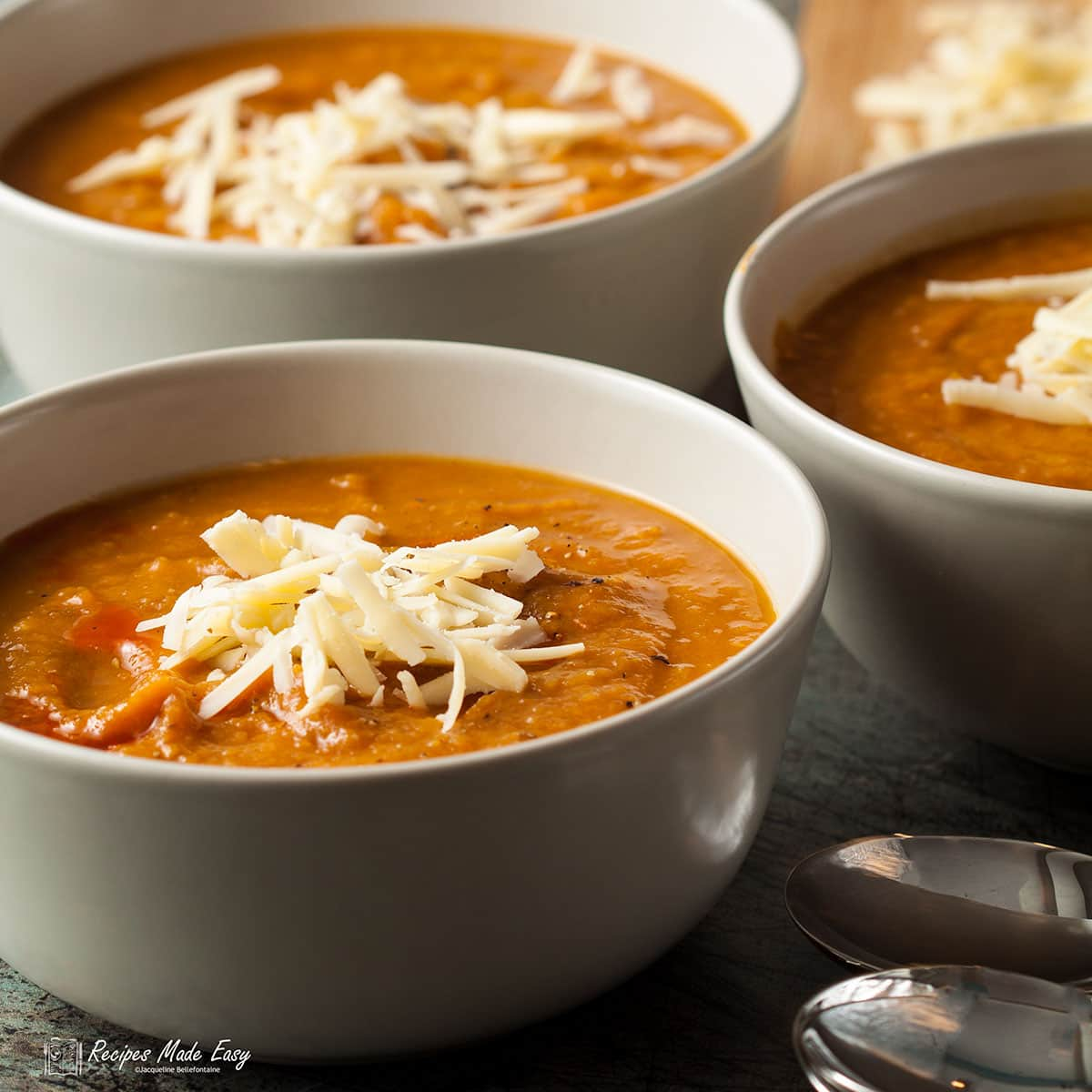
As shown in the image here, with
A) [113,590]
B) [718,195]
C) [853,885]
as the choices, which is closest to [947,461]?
[853,885]

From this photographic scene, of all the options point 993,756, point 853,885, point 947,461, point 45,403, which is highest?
point 45,403

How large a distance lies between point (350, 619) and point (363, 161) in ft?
3.93

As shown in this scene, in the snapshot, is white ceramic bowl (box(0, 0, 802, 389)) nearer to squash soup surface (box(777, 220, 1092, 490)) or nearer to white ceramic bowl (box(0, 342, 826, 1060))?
squash soup surface (box(777, 220, 1092, 490))

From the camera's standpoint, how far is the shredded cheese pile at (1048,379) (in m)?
1.84

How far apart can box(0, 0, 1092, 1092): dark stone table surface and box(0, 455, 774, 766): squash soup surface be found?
246 millimetres

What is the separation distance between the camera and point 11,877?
133cm

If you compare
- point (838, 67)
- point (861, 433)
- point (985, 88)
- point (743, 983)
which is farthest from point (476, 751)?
point (838, 67)

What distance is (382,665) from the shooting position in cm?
154

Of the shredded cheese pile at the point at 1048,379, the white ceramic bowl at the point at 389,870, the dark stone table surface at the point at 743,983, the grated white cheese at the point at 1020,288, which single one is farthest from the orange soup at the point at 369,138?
the white ceramic bowl at the point at 389,870

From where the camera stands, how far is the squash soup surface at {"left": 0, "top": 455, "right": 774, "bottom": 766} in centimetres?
145

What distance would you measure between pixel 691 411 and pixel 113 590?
22.9 inches

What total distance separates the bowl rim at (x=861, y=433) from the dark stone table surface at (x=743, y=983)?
33cm

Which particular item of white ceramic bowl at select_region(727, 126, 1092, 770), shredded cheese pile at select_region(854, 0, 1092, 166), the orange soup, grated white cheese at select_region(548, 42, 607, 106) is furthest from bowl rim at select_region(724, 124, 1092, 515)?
grated white cheese at select_region(548, 42, 607, 106)

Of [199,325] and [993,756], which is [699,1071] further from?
[199,325]
